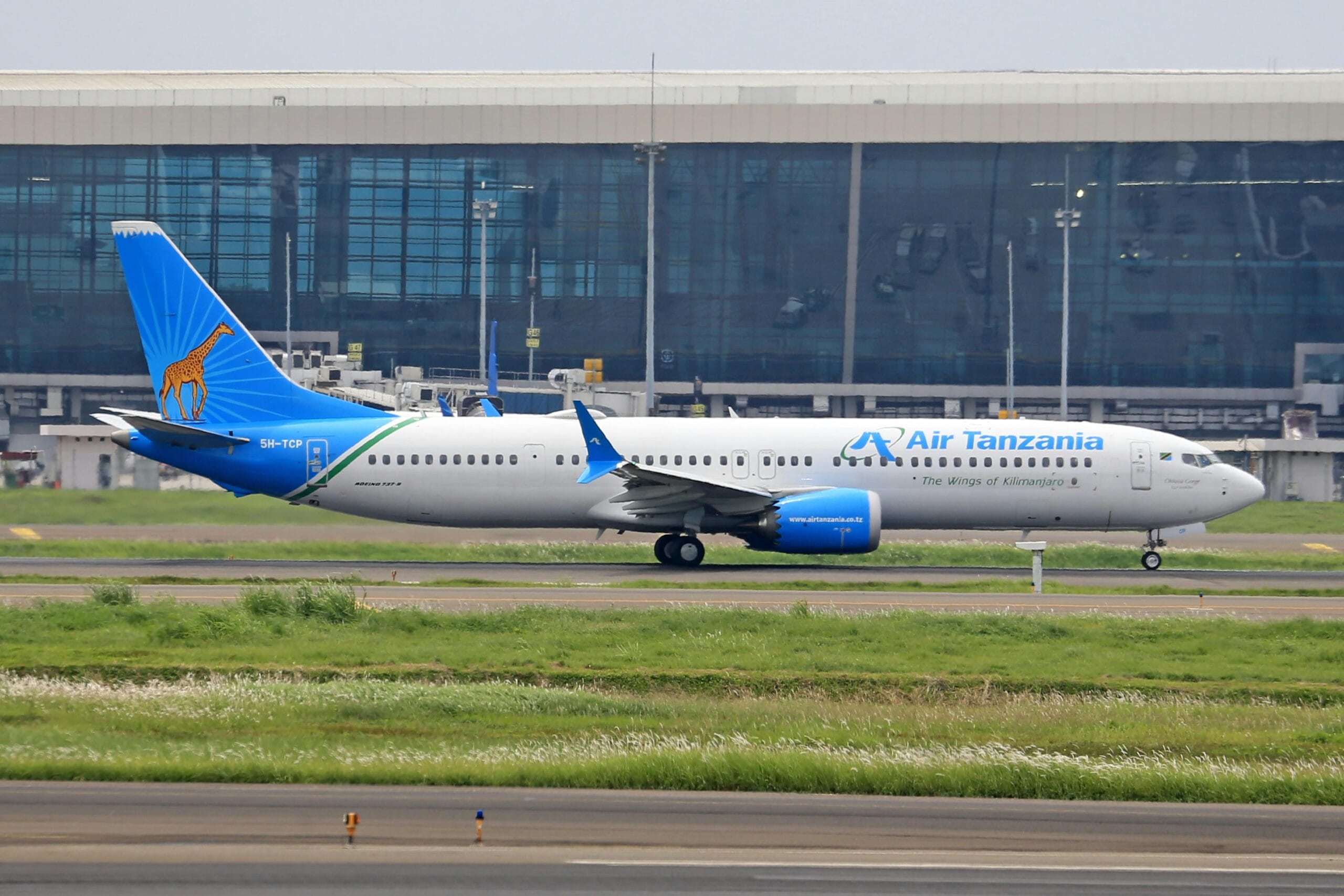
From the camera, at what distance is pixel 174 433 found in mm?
35406

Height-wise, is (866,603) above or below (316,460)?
below

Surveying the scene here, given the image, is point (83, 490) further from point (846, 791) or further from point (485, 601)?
point (846, 791)

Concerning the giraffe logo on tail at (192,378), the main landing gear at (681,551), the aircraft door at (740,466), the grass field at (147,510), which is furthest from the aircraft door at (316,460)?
the aircraft door at (740,466)

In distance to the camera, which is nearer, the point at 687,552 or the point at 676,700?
the point at 676,700

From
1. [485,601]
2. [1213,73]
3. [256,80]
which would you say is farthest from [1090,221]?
[485,601]

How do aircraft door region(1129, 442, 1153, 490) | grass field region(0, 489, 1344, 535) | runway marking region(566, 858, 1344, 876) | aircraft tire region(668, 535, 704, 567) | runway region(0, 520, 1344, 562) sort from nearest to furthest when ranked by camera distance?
1. runway marking region(566, 858, 1344, 876)
2. aircraft tire region(668, 535, 704, 567)
3. aircraft door region(1129, 442, 1153, 490)
4. runway region(0, 520, 1344, 562)
5. grass field region(0, 489, 1344, 535)

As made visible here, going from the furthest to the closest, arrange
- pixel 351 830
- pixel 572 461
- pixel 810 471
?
pixel 810 471
pixel 572 461
pixel 351 830

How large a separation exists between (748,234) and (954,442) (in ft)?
224

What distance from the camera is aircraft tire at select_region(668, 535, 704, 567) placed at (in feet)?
120

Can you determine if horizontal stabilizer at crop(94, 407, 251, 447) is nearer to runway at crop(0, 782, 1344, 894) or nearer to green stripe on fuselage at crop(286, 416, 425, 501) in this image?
green stripe on fuselage at crop(286, 416, 425, 501)

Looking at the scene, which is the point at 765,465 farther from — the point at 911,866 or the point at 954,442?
→ the point at 911,866

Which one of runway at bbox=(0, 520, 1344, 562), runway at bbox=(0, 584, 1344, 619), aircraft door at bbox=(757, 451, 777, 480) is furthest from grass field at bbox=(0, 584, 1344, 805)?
runway at bbox=(0, 520, 1344, 562)

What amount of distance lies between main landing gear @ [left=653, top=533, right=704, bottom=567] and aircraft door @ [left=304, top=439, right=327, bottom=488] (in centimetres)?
862

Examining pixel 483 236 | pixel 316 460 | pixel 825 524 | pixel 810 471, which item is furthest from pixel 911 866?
pixel 483 236
